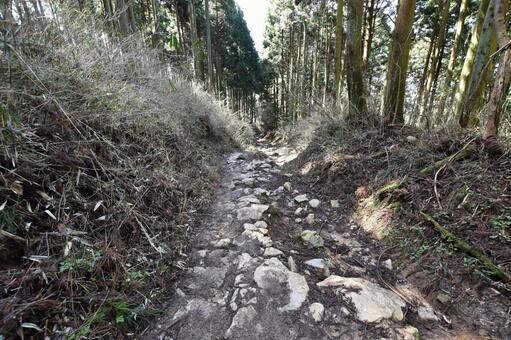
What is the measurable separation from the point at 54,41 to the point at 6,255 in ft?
7.31

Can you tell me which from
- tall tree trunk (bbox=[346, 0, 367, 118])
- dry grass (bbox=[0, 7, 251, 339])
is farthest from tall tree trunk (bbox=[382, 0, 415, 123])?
dry grass (bbox=[0, 7, 251, 339])

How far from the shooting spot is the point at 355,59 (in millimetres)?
5137

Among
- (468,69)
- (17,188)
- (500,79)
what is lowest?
(17,188)

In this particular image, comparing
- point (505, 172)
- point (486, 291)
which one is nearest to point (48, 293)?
point (486, 291)

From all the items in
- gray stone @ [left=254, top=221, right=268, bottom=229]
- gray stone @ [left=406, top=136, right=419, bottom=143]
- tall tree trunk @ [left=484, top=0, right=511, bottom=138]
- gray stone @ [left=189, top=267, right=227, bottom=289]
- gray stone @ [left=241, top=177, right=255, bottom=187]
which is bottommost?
gray stone @ [left=189, top=267, right=227, bottom=289]

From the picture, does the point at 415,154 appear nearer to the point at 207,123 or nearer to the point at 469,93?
the point at 469,93

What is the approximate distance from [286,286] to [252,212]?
49.1 inches

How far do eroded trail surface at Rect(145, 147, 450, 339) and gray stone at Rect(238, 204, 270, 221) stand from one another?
13 mm

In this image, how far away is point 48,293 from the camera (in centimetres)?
134

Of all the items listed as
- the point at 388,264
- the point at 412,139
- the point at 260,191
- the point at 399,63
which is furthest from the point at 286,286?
the point at 399,63

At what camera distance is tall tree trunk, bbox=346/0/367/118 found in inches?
197

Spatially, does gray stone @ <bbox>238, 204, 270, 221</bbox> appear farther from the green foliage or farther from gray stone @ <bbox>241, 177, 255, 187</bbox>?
the green foliage

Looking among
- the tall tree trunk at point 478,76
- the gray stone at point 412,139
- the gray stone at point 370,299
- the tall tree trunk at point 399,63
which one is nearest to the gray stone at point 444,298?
the gray stone at point 370,299

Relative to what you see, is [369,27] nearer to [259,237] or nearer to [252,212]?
[252,212]
